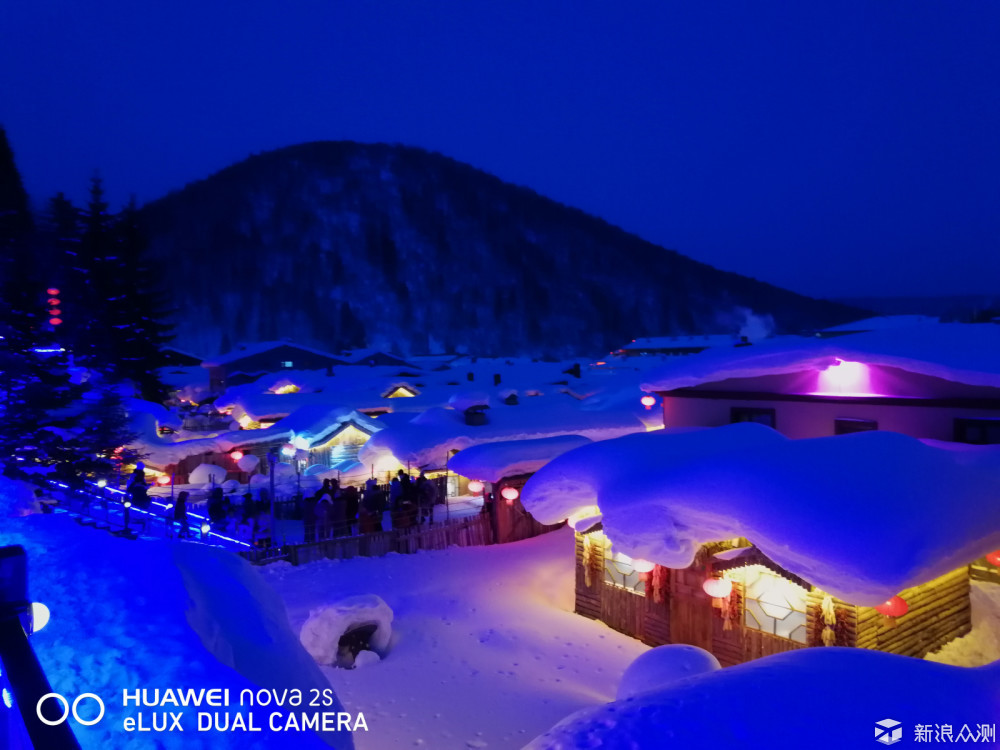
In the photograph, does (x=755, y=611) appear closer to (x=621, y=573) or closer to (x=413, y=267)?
(x=621, y=573)

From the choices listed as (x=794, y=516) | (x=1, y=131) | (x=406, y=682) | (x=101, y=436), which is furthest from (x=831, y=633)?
(x=1, y=131)

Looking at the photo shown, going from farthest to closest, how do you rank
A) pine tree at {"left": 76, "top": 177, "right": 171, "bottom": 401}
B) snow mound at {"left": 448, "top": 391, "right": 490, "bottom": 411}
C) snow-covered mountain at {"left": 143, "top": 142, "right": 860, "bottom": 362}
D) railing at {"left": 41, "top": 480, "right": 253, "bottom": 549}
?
snow-covered mountain at {"left": 143, "top": 142, "right": 860, "bottom": 362}
pine tree at {"left": 76, "top": 177, "right": 171, "bottom": 401}
snow mound at {"left": 448, "top": 391, "right": 490, "bottom": 411}
railing at {"left": 41, "top": 480, "right": 253, "bottom": 549}

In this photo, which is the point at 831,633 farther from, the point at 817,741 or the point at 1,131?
the point at 1,131

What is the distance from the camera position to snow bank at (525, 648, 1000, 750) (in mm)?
4375

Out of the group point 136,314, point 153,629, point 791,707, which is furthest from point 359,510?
point 136,314

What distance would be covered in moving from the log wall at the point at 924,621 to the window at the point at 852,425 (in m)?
3.30

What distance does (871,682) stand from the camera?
4.94 meters

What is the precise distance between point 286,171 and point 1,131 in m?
152

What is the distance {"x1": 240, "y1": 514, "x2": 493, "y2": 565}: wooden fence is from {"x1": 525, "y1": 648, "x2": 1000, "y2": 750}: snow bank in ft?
35.0

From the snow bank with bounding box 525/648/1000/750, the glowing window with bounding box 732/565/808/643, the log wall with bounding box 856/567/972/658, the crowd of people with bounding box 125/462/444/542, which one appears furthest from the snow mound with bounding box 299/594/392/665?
the log wall with bounding box 856/567/972/658

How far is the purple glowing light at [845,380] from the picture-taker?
43.5 feet

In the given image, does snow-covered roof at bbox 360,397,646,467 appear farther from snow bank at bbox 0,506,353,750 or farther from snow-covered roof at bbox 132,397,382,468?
snow bank at bbox 0,506,353,750

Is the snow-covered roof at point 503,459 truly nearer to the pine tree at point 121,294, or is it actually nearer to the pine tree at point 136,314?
the pine tree at point 121,294

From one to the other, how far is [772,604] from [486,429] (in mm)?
14350
